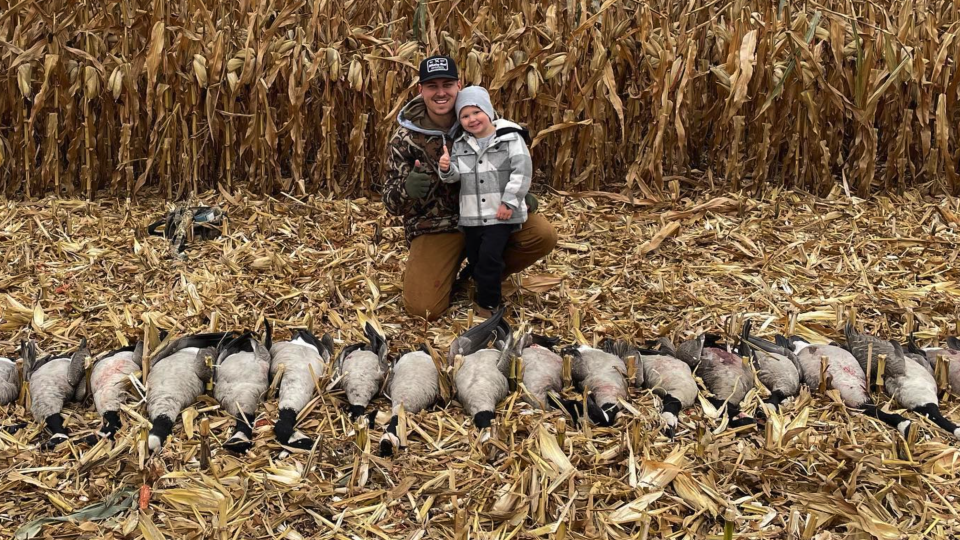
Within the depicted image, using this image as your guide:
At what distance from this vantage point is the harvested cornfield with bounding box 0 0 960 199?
17.4 feet

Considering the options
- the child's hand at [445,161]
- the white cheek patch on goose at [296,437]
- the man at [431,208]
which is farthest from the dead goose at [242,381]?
the child's hand at [445,161]

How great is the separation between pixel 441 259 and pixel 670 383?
1.32m

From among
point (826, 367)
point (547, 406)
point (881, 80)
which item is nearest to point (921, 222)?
point (881, 80)

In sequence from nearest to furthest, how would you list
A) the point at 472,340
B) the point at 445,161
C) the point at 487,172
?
the point at 472,340, the point at 445,161, the point at 487,172

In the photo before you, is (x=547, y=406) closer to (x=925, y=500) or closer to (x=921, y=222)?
(x=925, y=500)

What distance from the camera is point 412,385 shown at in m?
3.40

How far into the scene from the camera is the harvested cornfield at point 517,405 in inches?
110

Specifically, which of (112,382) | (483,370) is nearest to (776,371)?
(483,370)

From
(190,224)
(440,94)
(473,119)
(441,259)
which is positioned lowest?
(441,259)

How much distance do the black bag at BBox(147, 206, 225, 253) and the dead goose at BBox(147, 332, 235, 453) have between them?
141 cm

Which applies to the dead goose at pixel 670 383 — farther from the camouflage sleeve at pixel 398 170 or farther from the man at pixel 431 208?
the camouflage sleeve at pixel 398 170

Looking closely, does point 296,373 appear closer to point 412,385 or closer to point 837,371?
point 412,385

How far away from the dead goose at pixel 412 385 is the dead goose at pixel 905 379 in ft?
5.52

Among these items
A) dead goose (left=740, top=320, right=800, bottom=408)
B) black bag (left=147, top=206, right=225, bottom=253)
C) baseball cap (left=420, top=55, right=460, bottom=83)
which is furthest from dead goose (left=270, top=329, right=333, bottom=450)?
dead goose (left=740, top=320, right=800, bottom=408)
